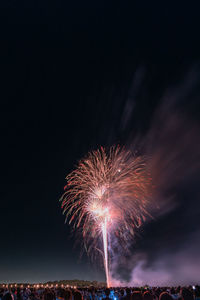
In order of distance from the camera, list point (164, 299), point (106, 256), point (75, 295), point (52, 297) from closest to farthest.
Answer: point (164, 299) < point (75, 295) < point (52, 297) < point (106, 256)

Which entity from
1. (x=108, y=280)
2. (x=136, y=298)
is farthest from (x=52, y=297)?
(x=108, y=280)

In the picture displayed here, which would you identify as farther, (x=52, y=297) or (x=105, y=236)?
(x=105, y=236)

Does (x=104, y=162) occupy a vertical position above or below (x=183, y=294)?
above

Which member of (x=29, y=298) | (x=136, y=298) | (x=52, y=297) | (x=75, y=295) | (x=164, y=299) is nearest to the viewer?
(x=164, y=299)

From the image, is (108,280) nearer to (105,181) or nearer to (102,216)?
(102,216)

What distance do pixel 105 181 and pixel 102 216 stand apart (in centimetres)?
436

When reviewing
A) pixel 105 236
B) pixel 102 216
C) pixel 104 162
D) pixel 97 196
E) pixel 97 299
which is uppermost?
pixel 104 162

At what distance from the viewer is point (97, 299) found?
32406 millimetres

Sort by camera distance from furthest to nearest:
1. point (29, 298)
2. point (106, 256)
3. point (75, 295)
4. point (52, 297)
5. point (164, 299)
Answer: point (106, 256)
point (29, 298)
point (52, 297)
point (75, 295)
point (164, 299)

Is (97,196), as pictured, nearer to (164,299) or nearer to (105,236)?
(105,236)

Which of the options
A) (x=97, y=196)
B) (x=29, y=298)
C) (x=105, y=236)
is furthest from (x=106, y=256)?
(x=29, y=298)

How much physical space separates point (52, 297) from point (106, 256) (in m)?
19.6

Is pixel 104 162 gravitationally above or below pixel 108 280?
above

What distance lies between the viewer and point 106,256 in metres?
31.3
